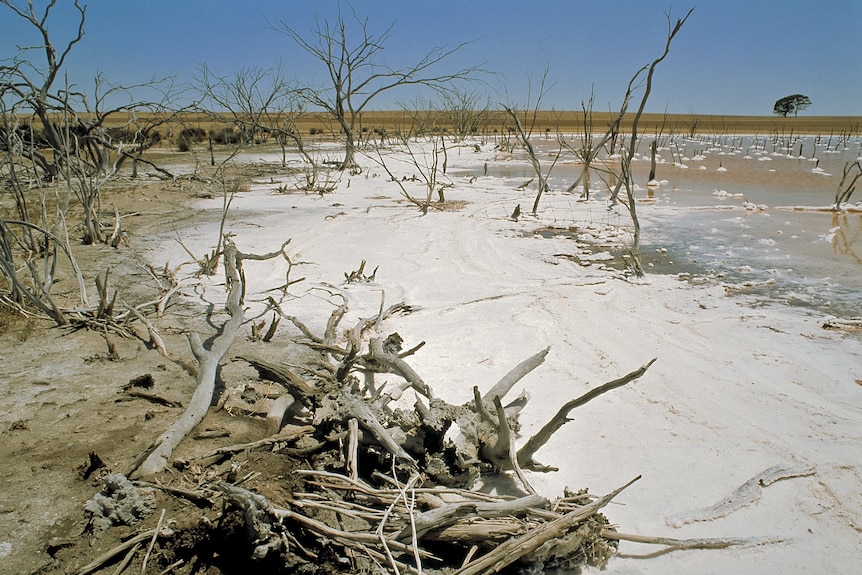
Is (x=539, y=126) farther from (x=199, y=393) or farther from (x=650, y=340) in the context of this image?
(x=199, y=393)

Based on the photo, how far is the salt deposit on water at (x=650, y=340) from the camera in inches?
99.1

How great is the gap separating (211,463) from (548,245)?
554 centimetres

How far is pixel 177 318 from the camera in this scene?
4.48 metres

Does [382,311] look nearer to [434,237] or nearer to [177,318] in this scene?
[177,318]

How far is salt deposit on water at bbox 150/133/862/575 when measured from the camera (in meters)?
2.52

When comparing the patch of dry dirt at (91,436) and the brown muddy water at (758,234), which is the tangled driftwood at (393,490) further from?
the brown muddy water at (758,234)

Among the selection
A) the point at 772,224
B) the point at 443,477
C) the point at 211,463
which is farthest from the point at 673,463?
the point at 772,224

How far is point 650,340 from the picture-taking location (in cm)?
426

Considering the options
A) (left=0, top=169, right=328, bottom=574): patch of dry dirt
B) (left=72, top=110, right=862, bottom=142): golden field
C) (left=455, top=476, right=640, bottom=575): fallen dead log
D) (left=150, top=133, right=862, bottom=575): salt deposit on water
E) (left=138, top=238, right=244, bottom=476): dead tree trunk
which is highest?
(left=72, top=110, right=862, bottom=142): golden field

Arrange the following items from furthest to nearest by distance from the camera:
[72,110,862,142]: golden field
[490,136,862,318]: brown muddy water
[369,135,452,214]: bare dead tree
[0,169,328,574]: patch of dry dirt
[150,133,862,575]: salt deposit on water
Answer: [72,110,862,142]: golden field < [369,135,452,214]: bare dead tree < [490,136,862,318]: brown muddy water < [150,133,862,575]: salt deposit on water < [0,169,328,574]: patch of dry dirt

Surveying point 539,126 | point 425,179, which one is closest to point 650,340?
point 425,179

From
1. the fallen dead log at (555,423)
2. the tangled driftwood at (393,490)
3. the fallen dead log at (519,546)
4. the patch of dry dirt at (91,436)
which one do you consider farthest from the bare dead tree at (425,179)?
the fallen dead log at (519,546)

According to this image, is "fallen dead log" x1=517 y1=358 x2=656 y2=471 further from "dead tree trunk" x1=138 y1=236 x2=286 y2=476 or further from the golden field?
the golden field

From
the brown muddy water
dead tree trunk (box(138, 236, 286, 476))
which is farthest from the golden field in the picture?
dead tree trunk (box(138, 236, 286, 476))
